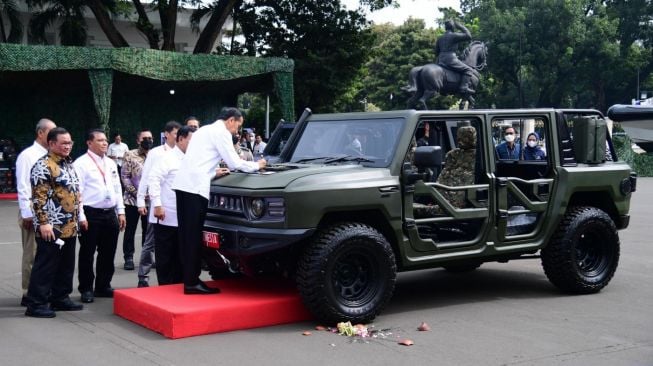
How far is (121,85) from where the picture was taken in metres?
27.4

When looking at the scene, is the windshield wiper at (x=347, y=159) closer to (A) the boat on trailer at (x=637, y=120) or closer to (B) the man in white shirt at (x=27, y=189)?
(B) the man in white shirt at (x=27, y=189)

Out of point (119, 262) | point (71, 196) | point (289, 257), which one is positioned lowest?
point (119, 262)

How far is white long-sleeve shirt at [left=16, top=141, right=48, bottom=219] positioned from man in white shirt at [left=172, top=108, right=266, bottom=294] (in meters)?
1.45

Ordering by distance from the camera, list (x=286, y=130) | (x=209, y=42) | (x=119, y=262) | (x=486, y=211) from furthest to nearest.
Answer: (x=209, y=42), (x=286, y=130), (x=119, y=262), (x=486, y=211)

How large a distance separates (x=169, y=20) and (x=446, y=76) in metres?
9.84

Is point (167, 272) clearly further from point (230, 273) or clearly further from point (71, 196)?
point (71, 196)

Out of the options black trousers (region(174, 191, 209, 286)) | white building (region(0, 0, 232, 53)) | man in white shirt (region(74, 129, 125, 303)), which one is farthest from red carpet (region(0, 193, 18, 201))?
black trousers (region(174, 191, 209, 286))

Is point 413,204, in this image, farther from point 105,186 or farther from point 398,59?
point 398,59

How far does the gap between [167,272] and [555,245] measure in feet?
13.3

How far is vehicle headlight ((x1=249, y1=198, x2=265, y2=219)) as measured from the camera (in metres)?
6.76

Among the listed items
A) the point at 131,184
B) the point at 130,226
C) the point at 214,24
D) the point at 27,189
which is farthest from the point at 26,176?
the point at 214,24

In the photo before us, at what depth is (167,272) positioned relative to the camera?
8195 millimetres

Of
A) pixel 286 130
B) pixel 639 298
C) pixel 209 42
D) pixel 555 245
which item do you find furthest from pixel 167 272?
pixel 209 42

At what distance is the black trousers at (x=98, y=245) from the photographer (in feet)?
26.4
